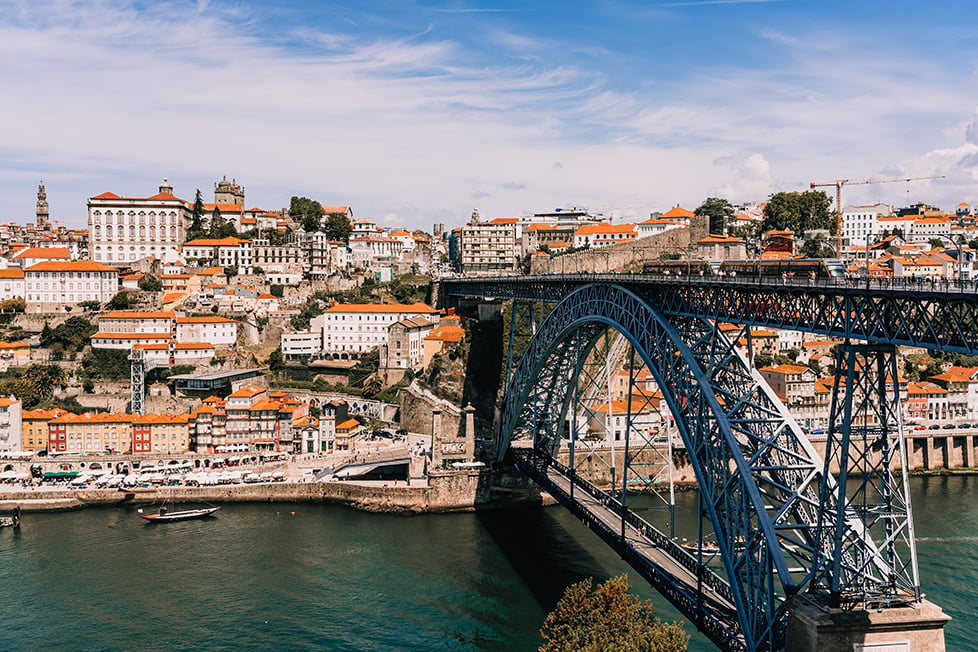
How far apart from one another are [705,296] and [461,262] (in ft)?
162

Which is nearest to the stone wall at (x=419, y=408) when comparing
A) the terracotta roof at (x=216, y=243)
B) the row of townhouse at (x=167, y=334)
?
the row of townhouse at (x=167, y=334)

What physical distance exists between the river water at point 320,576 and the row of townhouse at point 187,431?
5.54 meters

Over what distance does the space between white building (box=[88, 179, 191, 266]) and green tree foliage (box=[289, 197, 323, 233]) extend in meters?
10.7

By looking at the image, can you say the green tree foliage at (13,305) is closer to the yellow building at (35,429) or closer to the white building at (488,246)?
the yellow building at (35,429)

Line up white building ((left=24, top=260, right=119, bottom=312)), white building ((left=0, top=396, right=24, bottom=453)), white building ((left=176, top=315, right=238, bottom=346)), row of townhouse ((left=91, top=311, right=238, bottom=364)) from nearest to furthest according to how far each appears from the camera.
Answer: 1. white building ((left=0, top=396, right=24, bottom=453))
2. row of townhouse ((left=91, top=311, right=238, bottom=364))
3. white building ((left=176, top=315, right=238, bottom=346))
4. white building ((left=24, top=260, right=119, bottom=312))

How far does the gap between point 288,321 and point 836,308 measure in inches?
1571

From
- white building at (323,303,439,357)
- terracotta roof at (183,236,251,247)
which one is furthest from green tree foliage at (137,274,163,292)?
white building at (323,303,439,357)

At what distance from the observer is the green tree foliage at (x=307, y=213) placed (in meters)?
65.0

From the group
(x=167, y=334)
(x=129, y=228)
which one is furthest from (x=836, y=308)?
(x=129, y=228)

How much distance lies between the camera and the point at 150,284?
4994 centimetres

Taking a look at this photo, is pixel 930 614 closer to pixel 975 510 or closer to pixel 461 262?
pixel 975 510

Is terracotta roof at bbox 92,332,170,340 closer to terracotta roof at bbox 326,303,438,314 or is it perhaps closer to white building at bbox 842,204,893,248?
terracotta roof at bbox 326,303,438,314

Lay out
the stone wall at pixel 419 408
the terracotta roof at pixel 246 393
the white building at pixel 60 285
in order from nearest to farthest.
A: the terracotta roof at pixel 246 393
the stone wall at pixel 419 408
the white building at pixel 60 285

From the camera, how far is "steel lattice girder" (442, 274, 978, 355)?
31.5 feet
